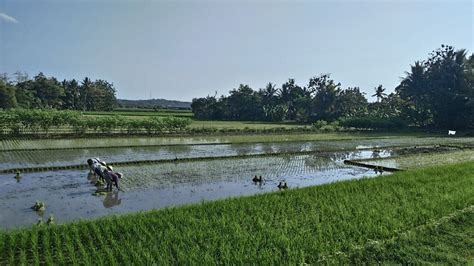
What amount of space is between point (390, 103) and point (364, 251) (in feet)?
163

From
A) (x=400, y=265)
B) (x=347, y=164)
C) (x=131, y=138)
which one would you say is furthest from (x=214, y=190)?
(x=131, y=138)

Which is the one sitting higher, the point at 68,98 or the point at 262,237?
the point at 68,98

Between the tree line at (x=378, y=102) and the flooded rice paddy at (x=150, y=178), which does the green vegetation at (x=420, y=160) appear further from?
the tree line at (x=378, y=102)

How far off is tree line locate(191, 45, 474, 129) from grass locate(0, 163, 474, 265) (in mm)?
33785

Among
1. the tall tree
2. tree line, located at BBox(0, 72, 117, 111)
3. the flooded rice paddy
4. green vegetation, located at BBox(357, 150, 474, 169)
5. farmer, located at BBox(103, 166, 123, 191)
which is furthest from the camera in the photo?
tree line, located at BBox(0, 72, 117, 111)

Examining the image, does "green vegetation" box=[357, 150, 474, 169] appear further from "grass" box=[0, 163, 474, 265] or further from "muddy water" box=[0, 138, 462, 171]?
"grass" box=[0, 163, 474, 265]

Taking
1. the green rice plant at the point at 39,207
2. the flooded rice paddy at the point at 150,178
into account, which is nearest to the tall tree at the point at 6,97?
the flooded rice paddy at the point at 150,178

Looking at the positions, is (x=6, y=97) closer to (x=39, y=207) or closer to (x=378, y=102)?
(x=39, y=207)

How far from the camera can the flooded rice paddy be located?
823 cm

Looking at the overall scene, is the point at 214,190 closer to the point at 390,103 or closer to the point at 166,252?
the point at 166,252

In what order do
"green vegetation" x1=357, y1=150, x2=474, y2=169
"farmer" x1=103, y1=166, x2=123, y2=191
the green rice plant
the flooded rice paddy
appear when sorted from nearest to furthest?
1. the green rice plant
2. the flooded rice paddy
3. "farmer" x1=103, y1=166, x2=123, y2=191
4. "green vegetation" x1=357, y1=150, x2=474, y2=169

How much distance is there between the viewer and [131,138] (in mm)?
22844

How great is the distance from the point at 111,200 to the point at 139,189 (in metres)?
1.25

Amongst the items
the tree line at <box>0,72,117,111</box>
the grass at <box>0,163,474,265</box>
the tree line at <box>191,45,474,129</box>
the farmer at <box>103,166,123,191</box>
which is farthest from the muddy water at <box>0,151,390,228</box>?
the tree line at <box>0,72,117,111</box>
